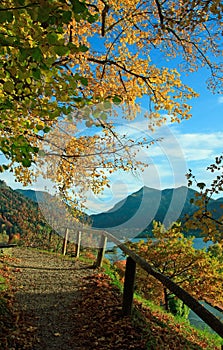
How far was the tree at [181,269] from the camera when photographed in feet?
39.7

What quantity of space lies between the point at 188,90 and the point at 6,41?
8713mm

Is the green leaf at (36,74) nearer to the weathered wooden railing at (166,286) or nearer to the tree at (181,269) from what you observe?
the weathered wooden railing at (166,286)

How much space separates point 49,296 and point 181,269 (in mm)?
6744

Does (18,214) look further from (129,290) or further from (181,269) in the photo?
(129,290)

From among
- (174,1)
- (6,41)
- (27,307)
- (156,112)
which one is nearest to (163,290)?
(156,112)

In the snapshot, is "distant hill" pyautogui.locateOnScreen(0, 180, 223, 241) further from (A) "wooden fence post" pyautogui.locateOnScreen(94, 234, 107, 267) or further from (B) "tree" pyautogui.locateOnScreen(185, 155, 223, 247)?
(B) "tree" pyautogui.locateOnScreen(185, 155, 223, 247)

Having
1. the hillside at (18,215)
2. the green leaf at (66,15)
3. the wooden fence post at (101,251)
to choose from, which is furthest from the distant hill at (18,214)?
the green leaf at (66,15)

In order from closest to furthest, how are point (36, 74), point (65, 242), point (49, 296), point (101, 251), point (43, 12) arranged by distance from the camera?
1. point (43, 12)
2. point (36, 74)
3. point (49, 296)
4. point (101, 251)
5. point (65, 242)

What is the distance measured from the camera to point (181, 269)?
12.4 m

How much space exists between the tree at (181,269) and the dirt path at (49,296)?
3.12 m

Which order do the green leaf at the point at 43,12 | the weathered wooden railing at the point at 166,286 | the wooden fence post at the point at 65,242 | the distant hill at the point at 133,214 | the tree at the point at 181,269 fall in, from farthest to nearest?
the wooden fence post at the point at 65,242
the tree at the point at 181,269
the distant hill at the point at 133,214
the weathered wooden railing at the point at 166,286
the green leaf at the point at 43,12

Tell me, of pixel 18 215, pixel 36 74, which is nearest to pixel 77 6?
pixel 36 74

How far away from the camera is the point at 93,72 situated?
32.1 ft

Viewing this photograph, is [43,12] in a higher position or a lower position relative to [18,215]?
higher
